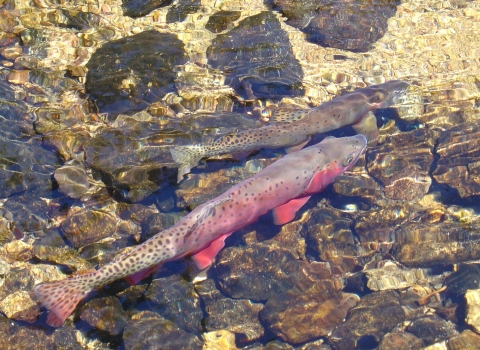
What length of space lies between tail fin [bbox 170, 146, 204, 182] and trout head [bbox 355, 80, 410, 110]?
3318mm

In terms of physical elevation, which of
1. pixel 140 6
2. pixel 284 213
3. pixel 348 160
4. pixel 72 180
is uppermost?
pixel 140 6

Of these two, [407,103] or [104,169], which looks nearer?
[104,169]

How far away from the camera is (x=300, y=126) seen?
7.80m

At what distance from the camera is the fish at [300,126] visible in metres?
7.25

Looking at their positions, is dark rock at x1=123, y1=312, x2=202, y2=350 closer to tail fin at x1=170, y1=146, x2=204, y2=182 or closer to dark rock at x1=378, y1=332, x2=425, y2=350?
tail fin at x1=170, y1=146, x2=204, y2=182

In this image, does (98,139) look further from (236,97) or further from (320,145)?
(320,145)

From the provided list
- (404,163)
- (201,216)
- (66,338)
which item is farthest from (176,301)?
(404,163)

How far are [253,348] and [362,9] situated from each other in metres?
7.82

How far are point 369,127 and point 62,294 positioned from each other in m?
5.56

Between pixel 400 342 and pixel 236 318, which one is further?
pixel 236 318

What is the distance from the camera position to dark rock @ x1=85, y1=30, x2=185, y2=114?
8391 millimetres

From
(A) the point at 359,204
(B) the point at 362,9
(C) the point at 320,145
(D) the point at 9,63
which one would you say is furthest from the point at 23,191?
(B) the point at 362,9

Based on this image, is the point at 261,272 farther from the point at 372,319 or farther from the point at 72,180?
the point at 72,180

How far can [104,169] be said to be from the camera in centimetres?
714
